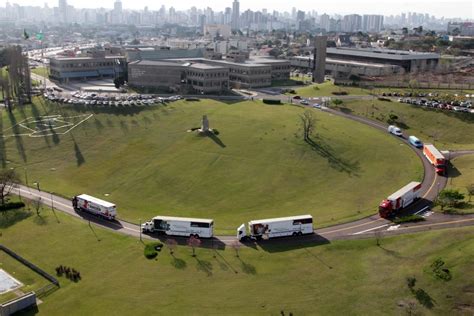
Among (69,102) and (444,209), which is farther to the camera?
(69,102)

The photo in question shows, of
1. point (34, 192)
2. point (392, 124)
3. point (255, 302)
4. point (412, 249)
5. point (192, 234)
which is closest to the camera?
point (255, 302)

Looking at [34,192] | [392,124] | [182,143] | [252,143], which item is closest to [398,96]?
[392,124]

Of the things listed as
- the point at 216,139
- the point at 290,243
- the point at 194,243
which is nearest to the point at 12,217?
the point at 194,243

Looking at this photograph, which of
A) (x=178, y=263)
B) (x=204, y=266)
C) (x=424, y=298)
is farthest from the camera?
(x=178, y=263)

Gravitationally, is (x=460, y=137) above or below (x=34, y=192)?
above

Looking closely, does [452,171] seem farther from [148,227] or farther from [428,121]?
[148,227]

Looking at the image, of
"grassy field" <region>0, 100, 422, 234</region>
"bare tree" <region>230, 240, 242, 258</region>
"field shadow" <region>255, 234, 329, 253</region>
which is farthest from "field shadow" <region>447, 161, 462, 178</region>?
"bare tree" <region>230, 240, 242, 258</region>

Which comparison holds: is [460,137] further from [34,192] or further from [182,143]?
[34,192]
